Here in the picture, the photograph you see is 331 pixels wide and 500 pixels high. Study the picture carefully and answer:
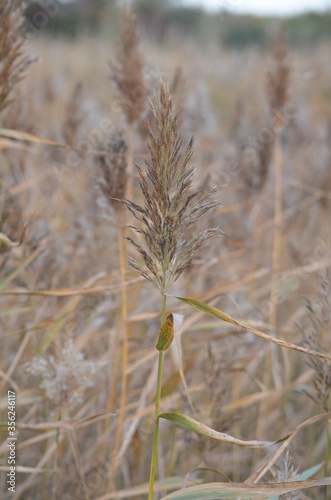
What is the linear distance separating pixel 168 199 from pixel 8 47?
0.58m

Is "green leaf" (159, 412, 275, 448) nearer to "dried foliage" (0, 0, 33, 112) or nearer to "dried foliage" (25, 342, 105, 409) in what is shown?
"dried foliage" (25, 342, 105, 409)

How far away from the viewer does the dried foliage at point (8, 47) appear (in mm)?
1125

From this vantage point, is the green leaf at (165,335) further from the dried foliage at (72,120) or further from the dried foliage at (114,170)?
the dried foliage at (72,120)

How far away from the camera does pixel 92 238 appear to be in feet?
6.82

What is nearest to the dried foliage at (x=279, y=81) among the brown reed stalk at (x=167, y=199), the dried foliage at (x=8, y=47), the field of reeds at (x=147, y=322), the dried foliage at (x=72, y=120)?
the field of reeds at (x=147, y=322)

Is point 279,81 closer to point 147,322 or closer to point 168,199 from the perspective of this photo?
point 147,322

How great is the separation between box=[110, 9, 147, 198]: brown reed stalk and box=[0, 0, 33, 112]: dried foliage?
1.22ft

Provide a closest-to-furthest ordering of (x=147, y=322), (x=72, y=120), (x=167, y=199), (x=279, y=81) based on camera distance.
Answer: (x=167, y=199) → (x=279, y=81) → (x=72, y=120) → (x=147, y=322)

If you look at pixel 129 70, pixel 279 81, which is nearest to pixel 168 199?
pixel 129 70

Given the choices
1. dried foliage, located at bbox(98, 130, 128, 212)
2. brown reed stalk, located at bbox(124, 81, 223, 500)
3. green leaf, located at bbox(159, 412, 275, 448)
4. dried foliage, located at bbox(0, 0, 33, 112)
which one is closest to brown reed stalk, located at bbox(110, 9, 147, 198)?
dried foliage, located at bbox(98, 130, 128, 212)

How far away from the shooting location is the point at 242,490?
0.88 metres

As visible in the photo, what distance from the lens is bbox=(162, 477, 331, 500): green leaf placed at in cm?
88

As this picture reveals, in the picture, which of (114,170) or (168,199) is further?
(114,170)

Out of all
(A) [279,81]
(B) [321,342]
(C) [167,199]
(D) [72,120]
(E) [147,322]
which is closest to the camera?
(C) [167,199]
